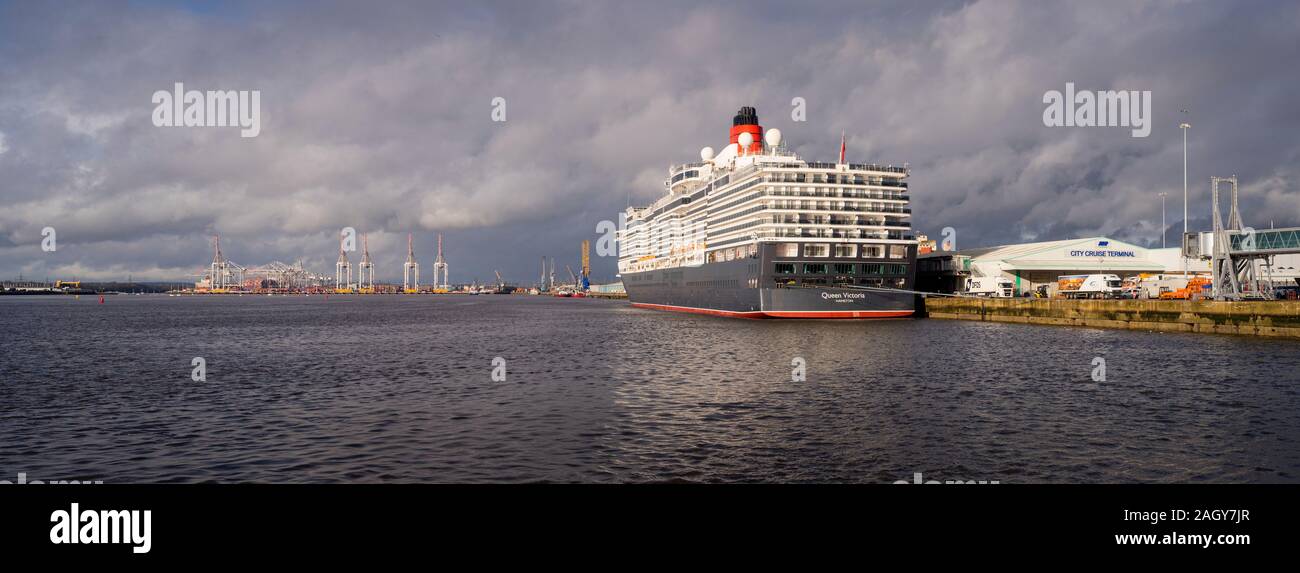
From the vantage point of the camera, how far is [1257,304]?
5222 cm

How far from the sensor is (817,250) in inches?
3078

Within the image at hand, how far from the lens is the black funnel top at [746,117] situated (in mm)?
110875

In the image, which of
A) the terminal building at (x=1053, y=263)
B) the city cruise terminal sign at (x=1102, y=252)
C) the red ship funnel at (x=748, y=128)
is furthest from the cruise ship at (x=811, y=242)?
the city cruise terminal sign at (x=1102, y=252)

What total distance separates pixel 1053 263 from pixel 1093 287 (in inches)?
627

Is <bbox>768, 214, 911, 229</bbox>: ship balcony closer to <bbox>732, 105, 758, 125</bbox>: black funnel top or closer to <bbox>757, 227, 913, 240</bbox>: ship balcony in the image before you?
<bbox>757, 227, 913, 240</bbox>: ship balcony

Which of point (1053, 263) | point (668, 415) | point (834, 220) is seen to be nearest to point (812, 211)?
point (834, 220)

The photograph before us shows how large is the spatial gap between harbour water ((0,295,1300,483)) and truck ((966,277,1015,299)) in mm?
49547

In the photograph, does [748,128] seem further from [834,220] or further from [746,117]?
[834,220]

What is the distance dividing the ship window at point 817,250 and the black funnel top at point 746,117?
38890mm

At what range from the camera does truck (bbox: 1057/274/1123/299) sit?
290 ft

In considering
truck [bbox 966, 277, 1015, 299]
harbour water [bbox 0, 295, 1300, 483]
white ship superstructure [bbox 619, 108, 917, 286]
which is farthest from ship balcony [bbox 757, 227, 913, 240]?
harbour water [bbox 0, 295, 1300, 483]
